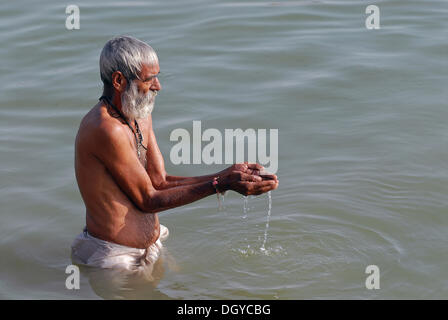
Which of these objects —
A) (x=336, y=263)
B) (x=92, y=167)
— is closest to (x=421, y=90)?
(x=336, y=263)

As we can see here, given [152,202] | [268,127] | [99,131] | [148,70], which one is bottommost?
[152,202]

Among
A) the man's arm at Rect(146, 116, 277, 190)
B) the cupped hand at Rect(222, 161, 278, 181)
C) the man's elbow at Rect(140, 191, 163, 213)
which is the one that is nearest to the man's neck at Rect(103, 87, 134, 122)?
the man's arm at Rect(146, 116, 277, 190)

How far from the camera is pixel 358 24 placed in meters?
9.65

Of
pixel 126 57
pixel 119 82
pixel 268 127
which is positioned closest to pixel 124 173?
pixel 119 82

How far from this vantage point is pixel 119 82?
174 inches

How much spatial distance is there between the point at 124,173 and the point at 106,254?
576mm

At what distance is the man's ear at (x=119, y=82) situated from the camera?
4402mm

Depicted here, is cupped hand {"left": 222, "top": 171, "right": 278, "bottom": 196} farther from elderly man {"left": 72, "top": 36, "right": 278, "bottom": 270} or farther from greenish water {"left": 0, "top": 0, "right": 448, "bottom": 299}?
greenish water {"left": 0, "top": 0, "right": 448, "bottom": 299}

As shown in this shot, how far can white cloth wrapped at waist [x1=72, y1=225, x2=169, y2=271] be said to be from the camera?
4.70 metres

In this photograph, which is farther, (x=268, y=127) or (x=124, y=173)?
(x=268, y=127)

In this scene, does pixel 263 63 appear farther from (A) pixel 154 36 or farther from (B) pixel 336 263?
(B) pixel 336 263

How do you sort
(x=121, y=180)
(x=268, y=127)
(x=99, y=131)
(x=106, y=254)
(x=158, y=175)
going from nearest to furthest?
(x=99, y=131) → (x=121, y=180) → (x=106, y=254) → (x=158, y=175) → (x=268, y=127)

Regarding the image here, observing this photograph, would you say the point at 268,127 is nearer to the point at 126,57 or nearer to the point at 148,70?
the point at 148,70

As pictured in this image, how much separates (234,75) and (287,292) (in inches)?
156
